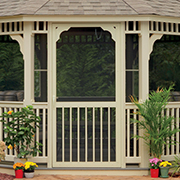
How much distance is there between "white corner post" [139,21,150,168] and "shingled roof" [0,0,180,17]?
317 millimetres

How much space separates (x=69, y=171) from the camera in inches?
268

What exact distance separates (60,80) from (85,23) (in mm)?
5533

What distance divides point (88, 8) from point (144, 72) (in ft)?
4.79

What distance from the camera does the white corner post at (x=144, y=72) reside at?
266 inches

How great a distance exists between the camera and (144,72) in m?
6.81

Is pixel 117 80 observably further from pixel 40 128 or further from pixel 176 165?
pixel 176 165

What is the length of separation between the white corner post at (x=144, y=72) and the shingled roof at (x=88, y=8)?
317mm

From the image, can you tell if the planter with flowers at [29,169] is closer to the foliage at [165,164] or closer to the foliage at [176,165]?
the foliage at [165,164]

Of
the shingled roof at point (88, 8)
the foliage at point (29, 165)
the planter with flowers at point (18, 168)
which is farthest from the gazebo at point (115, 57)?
the planter with flowers at point (18, 168)

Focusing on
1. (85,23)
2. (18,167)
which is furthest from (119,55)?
(18,167)

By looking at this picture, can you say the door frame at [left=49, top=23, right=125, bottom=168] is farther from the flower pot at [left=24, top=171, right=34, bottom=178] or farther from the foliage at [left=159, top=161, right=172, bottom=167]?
the foliage at [left=159, top=161, right=172, bottom=167]

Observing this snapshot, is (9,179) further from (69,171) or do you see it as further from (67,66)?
(67,66)

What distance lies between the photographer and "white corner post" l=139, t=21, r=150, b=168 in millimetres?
6746

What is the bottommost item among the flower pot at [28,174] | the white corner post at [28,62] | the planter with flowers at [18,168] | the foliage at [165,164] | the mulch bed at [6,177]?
the mulch bed at [6,177]
